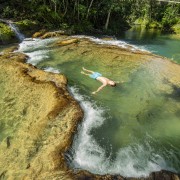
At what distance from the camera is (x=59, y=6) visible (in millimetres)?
28938

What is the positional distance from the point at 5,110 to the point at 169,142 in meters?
6.80

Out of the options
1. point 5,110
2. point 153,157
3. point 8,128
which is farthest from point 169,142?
point 5,110

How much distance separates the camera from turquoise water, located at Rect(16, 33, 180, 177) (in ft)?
26.2

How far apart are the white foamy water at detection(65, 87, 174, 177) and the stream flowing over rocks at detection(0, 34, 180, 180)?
0.20 meters

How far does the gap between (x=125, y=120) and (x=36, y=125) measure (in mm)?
3744

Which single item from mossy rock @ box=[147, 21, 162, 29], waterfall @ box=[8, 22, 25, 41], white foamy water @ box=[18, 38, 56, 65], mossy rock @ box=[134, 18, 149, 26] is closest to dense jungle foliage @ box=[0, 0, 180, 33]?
mossy rock @ box=[147, 21, 162, 29]

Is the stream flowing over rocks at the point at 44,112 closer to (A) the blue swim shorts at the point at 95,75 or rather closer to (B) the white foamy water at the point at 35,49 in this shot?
(B) the white foamy water at the point at 35,49

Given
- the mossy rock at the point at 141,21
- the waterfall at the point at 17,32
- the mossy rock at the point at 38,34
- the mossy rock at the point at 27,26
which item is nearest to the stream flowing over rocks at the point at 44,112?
the waterfall at the point at 17,32

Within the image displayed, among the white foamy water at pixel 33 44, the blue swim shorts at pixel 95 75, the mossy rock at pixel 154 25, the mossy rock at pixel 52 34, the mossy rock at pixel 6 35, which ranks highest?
the blue swim shorts at pixel 95 75

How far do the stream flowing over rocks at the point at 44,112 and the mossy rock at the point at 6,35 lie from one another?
325cm

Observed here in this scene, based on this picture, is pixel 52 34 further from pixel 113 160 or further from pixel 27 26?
pixel 113 160

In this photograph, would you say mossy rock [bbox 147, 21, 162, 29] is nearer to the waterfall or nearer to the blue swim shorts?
the waterfall

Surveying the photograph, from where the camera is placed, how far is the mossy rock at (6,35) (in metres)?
20.9

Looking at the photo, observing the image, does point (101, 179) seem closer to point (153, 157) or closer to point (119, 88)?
point (153, 157)
